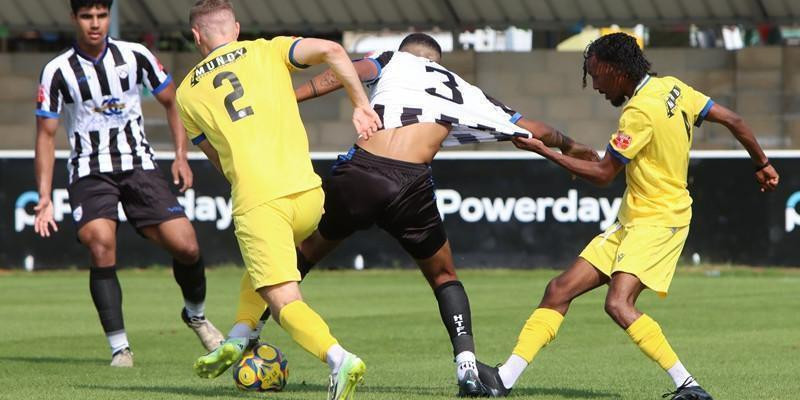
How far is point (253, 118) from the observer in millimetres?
7332

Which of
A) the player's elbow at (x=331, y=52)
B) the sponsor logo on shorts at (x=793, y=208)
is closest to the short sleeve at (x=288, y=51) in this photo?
the player's elbow at (x=331, y=52)

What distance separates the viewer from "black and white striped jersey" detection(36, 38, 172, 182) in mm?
10156

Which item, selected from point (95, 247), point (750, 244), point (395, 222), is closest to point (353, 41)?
point (750, 244)

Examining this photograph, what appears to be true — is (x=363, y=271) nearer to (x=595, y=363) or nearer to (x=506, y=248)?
(x=506, y=248)

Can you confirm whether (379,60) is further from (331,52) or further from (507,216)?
(507,216)

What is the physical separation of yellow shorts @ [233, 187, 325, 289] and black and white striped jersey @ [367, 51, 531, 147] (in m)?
1.09

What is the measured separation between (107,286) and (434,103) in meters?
3.02

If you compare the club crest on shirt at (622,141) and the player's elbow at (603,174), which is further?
the player's elbow at (603,174)

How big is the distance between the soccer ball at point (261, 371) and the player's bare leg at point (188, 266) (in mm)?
2136

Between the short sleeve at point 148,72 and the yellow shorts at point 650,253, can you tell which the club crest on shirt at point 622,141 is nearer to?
the yellow shorts at point 650,253

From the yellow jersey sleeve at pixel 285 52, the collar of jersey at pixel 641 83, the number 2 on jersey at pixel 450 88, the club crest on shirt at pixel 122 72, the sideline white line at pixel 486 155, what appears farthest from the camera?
the sideline white line at pixel 486 155

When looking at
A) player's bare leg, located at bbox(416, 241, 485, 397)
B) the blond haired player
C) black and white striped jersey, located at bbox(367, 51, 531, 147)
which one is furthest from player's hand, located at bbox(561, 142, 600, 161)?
the blond haired player

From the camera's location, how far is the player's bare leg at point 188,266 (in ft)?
33.6

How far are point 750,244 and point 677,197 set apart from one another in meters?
A: 11.4
